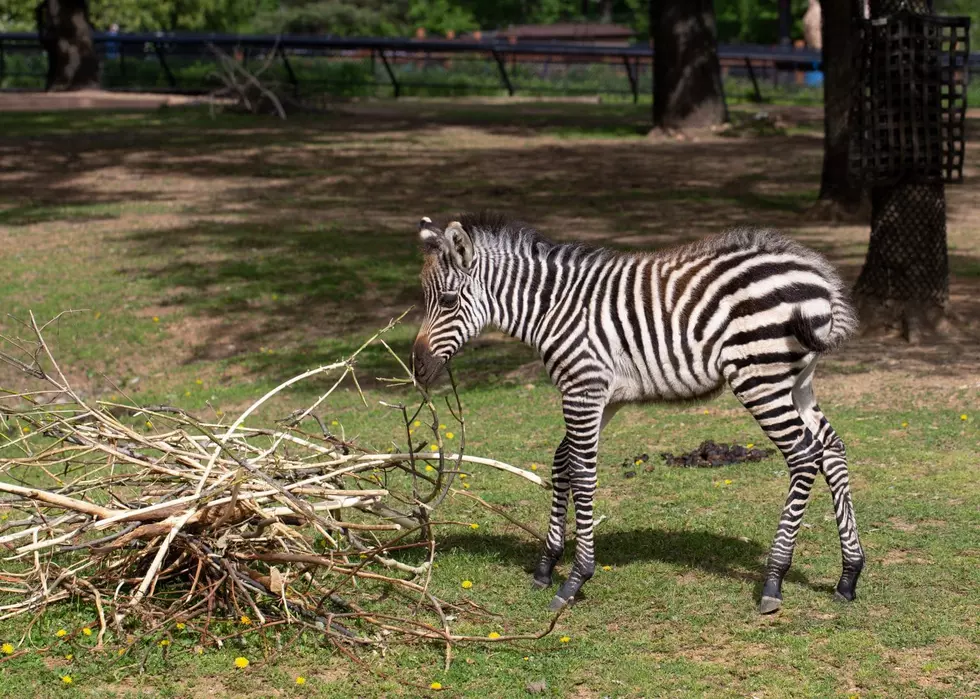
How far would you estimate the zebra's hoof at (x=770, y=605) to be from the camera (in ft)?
21.3

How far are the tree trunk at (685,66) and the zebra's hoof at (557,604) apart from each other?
20218 millimetres

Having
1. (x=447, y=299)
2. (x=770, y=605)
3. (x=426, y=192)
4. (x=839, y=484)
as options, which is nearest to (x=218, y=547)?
(x=447, y=299)

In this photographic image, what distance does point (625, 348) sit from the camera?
22.3 feet

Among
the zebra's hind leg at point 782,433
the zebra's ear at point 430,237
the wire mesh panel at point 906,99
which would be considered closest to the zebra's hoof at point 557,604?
the zebra's hind leg at point 782,433

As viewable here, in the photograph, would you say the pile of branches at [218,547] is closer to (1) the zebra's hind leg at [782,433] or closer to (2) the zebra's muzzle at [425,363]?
(2) the zebra's muzzle at [425,363]

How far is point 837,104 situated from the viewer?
1866cm

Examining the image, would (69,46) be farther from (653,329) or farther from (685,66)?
(653,329)

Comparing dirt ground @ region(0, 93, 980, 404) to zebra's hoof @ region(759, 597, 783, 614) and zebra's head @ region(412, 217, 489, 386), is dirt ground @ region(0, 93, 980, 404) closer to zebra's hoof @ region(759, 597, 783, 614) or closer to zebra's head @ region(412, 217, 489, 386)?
zebra's hoof @ region(759, 597, 783, 614)

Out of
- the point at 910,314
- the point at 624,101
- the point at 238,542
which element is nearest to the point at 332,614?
the point at 238,542

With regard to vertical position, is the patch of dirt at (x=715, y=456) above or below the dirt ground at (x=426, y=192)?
below

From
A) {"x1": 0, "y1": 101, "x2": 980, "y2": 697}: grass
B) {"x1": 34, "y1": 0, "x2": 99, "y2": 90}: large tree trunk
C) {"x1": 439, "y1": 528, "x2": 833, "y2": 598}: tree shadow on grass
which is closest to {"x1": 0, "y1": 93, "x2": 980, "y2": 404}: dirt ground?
{"x1": 0, "y1": 101, "x2": 980, "y2": 697}: grass

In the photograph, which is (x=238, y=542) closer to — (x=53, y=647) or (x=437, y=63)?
(x=53, y=647)

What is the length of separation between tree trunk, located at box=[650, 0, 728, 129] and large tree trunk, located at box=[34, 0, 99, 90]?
55.0 ft

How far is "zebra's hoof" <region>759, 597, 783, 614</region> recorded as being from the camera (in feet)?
21.3
